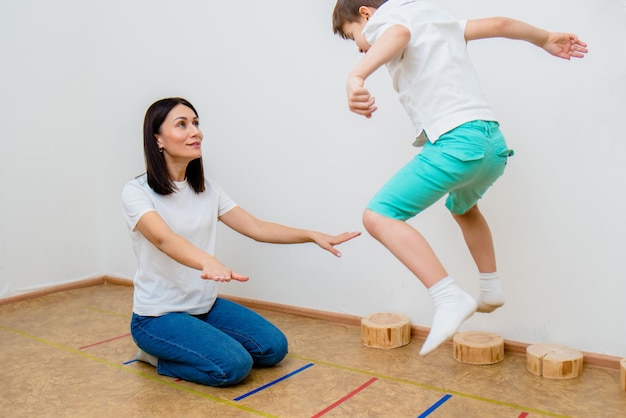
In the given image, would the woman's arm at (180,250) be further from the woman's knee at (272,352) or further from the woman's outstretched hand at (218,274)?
the woman's knee at (272,352)

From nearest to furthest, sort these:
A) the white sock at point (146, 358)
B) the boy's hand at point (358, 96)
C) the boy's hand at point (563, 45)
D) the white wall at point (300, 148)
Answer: the boy's hand at point (358, 96) < the boy's hand at point (563, 45) < the white wall at point (300, 148) < the white sock at point (146, 358)

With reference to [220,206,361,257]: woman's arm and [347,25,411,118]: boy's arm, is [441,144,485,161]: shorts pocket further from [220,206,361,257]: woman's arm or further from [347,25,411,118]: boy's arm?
[220,206,361,257]: woman's arm

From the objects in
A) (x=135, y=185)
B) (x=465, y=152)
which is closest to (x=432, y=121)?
(x=465, y=152)

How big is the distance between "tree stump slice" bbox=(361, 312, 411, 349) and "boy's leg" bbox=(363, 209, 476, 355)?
846 millimetres

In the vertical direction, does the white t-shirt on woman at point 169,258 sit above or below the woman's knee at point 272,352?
above

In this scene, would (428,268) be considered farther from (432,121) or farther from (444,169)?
(432,121)

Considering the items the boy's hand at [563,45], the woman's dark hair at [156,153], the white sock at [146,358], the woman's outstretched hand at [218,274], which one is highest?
the boy's hand at [563,45]

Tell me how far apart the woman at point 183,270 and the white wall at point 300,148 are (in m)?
0.56

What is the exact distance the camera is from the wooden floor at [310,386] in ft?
5.97

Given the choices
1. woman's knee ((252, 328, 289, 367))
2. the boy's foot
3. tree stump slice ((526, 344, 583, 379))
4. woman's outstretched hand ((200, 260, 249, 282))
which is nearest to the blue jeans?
woman's knee ((252, 328, 289, 367))

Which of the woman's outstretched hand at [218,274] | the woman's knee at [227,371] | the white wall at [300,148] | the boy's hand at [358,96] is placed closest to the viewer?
the boy's hand at [358,96]

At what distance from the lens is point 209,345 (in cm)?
205

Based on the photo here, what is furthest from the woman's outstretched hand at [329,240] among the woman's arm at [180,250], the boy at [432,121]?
the boy at [432,121]

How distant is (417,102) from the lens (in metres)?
1.67
